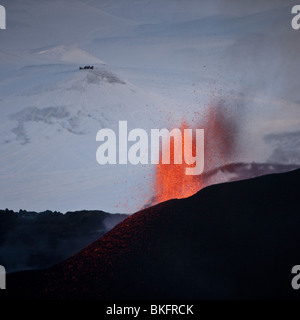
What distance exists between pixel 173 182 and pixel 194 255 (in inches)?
129

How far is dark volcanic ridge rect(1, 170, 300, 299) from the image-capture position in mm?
8164

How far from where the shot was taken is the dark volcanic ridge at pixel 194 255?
816 cm

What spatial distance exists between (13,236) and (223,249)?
5710mm

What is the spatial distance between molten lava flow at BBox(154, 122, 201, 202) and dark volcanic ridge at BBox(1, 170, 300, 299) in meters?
1.60

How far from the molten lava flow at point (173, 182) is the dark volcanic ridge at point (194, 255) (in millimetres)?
1598

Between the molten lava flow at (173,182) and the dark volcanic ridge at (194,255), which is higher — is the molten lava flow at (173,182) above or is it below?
above

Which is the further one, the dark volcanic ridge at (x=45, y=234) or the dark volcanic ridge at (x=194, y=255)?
the dark volcanic ridge at (x=45, y=234)

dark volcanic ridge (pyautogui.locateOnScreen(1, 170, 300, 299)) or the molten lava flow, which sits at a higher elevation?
the molten lava flow

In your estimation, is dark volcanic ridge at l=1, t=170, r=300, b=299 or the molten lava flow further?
the molten lava flow

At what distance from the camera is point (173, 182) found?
11.5 meters

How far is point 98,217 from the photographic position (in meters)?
12.3
